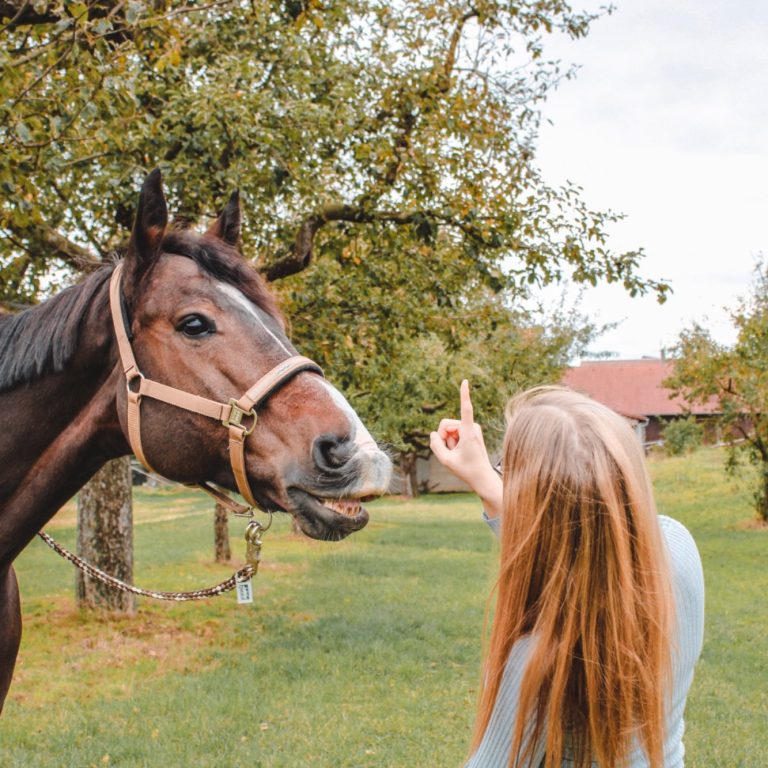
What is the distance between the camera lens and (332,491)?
200 cm

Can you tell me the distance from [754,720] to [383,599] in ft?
17.8

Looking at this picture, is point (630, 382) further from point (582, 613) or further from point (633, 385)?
point (582, 613)

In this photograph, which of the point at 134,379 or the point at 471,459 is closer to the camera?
the point at 471,459

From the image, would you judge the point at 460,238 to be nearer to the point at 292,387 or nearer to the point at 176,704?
the point at 176,704

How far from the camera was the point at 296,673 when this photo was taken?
6.80 meters

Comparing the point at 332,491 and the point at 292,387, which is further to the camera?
the point at 292,387

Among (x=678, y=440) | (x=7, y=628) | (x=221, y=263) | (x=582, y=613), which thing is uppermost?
(x=221, y=263)

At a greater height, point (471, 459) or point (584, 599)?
point (471, 459)

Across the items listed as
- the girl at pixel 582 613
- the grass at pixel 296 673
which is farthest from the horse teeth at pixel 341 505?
the grass at pixel 296 673

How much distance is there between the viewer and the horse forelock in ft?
7.68

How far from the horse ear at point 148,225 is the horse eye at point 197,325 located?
24 cm

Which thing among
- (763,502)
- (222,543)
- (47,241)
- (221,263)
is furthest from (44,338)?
(763,502)

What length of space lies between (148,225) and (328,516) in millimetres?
1036

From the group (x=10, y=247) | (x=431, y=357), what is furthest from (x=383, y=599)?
(x=431, y=357)
